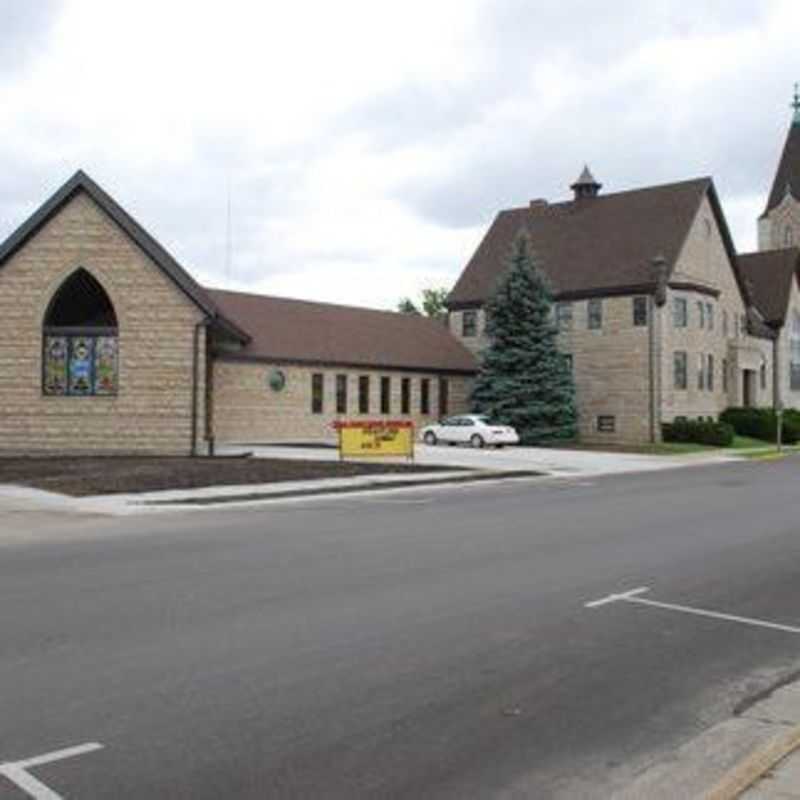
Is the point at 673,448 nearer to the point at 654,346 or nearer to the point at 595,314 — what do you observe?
the point at 654,346

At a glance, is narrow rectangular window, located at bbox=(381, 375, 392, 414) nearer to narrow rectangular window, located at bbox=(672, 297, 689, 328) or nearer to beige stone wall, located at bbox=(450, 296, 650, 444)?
beige stone wall, located at bbox=(450, 296, 650, 444)

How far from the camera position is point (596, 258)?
61188 millimetres

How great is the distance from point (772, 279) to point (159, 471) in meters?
53.7

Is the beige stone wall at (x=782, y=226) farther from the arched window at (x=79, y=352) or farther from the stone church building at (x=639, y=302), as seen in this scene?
the arched window at (x=79, y=352)

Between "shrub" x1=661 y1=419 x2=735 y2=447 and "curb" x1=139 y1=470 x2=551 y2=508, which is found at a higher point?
"shrub" x1=661 y1=419 x2=735 y2=447

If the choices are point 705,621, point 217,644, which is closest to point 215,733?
point 217,644

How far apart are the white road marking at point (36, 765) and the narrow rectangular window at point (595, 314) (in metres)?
55.0

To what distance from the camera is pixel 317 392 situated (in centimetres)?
5259

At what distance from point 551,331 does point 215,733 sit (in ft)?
165

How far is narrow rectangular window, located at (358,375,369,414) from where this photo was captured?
5488cm

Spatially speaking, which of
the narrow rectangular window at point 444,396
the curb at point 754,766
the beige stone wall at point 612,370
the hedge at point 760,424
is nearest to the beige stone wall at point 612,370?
the beige stone wall at point 612,370

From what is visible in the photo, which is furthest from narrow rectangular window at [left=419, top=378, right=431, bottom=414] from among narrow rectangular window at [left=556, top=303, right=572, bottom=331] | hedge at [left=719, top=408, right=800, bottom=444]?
hedge at [left=719, top=408, right=800, bottom=444]

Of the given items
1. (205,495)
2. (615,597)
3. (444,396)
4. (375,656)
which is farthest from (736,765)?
(444,396)

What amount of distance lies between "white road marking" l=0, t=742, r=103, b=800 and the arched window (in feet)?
110
